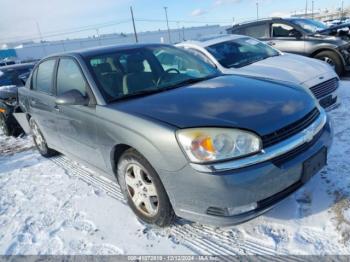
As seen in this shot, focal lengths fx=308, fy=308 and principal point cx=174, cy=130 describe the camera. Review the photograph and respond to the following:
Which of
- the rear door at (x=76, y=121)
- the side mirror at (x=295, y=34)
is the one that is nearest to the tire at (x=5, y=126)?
the rear door at (x=76, y=121)

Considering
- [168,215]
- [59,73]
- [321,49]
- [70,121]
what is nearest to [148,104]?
[168,215]

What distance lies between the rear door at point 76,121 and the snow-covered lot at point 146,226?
18.6 inches

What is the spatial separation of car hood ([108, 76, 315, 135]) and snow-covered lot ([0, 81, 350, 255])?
0.87 meters

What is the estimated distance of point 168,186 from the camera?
2.35m

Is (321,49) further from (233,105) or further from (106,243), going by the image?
(106,243)

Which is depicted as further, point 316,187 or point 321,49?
point 321,49

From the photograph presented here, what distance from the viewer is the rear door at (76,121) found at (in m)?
3.07

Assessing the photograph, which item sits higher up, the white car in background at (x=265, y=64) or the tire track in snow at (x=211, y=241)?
the white car in background at (x=265, y=64)

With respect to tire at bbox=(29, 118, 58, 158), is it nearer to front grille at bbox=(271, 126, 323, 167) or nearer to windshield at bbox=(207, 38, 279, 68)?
windshield at bbox=(207, 38, 279, 68)

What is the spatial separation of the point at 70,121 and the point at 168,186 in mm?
1627

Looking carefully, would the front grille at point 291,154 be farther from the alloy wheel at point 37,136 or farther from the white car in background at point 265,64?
the alloy wheel at point 37,136

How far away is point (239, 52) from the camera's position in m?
6.11

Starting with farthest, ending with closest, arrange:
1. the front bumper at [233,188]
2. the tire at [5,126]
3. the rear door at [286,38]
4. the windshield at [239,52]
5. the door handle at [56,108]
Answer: the rear door at [286,38] < the tire at [5,126] < the windshield at [239,52] < the door handle at [56,108] < the front bumper at [233,188]

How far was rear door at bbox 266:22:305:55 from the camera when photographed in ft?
26.1
